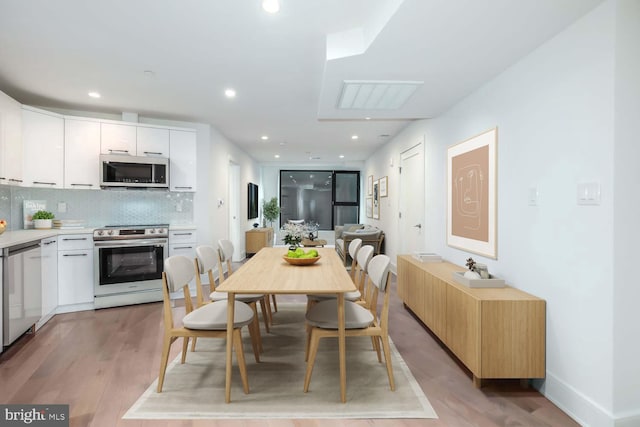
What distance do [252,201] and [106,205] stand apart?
4.63 m

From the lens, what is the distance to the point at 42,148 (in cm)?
387

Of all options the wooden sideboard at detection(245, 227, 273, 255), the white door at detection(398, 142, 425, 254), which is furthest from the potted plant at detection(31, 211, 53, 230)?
the white door at detection(398, 142, 425, 254)

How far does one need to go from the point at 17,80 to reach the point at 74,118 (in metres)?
0.70

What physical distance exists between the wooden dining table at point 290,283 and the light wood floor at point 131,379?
43cm

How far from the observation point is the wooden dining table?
1.99 meters

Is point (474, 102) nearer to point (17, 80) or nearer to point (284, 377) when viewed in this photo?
point (284, 377)

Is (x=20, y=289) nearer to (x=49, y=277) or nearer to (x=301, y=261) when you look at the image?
(x=49, y=277)

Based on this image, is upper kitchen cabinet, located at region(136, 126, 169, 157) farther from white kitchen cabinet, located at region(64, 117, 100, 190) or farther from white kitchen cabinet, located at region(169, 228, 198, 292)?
white kitchen cabinet, located at region(169, 228, 198, 292)

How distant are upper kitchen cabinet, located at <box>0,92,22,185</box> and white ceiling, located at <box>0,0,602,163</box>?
30cm

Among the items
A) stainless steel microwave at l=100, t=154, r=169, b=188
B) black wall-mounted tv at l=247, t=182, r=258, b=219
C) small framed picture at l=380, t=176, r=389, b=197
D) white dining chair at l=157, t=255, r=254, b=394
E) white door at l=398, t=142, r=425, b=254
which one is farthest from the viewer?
black wall-mounted tv at l=247, t=182, r=258, b=219

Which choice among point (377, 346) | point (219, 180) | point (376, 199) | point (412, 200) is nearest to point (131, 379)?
point (377, 346)

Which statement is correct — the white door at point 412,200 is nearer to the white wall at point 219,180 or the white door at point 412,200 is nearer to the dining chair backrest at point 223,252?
the dining chair backrest at point 223,252

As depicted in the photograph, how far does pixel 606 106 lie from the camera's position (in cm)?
180

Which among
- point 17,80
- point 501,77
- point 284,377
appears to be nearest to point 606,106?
point 501,77
